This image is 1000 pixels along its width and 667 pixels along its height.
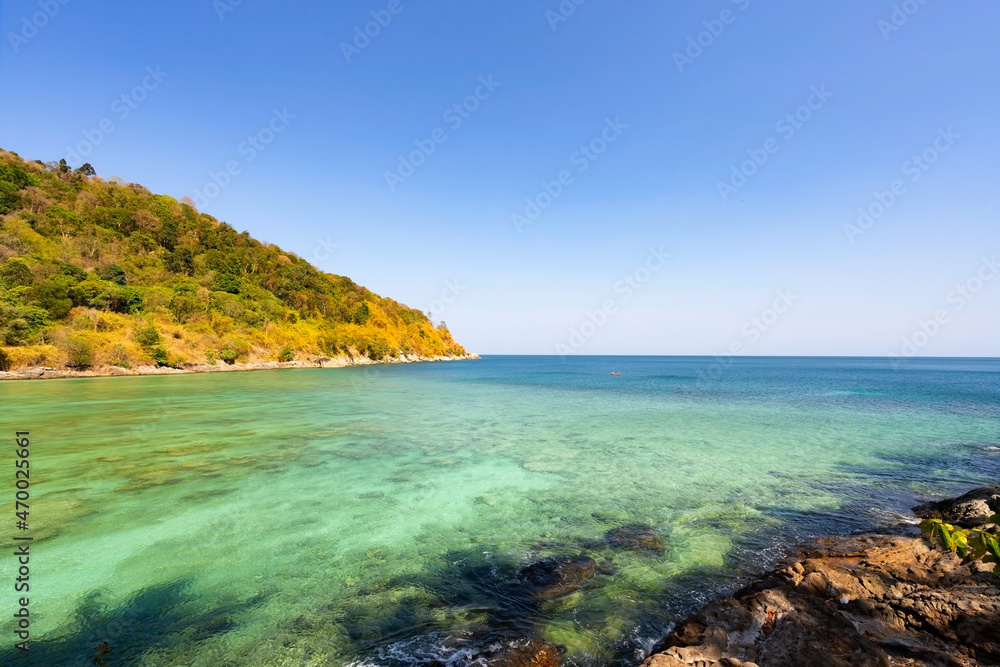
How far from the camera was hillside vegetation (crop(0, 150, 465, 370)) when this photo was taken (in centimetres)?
4447

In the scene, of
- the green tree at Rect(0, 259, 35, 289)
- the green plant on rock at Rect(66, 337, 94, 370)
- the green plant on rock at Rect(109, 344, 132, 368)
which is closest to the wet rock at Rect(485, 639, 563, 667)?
the green plant on rock at Rect(66, 337, 94, 370)

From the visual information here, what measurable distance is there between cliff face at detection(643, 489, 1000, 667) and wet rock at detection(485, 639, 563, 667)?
45.3 inches

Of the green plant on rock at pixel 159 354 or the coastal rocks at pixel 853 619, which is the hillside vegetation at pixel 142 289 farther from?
the coastal rocks at pixel 853 619

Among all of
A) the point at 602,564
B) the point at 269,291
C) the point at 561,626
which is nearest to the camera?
the point at 561,626

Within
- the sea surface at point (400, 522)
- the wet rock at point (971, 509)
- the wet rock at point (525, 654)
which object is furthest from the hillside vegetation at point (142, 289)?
the wet rock at point (971, 509)

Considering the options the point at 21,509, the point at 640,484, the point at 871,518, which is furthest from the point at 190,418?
the point at 871,518

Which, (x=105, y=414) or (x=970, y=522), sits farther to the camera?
(x=105, y=414)

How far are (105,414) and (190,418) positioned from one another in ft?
15.3

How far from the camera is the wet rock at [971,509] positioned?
7211 mm

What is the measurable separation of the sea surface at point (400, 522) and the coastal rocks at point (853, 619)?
78 centimetres

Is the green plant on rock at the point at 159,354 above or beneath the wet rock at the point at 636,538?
above

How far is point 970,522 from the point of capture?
23.5ft

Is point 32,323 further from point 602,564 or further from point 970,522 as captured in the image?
point 970,522

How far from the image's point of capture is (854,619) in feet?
14.6
